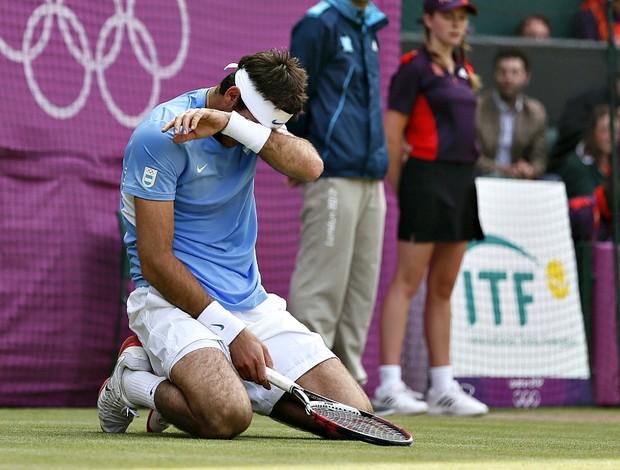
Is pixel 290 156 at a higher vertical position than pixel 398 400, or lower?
higher

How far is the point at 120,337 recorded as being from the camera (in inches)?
317

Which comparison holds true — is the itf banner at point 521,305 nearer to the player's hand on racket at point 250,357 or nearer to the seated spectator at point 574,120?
the seated spectator at point 574,120

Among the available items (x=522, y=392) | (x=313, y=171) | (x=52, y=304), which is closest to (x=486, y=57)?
(x=522, y=392)

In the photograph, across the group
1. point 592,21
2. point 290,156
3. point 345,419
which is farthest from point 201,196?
point 592,21

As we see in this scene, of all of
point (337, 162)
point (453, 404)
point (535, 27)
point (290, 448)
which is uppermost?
point (535, 27)

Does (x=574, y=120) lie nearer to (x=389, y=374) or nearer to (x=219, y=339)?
(x=389, y=374)

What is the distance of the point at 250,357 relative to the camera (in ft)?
16.9

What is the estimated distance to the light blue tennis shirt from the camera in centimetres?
520

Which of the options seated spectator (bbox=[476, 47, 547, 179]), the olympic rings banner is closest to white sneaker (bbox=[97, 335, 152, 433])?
the olympic rings banner

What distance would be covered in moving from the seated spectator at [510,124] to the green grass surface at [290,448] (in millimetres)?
3925

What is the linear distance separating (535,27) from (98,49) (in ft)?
17.2

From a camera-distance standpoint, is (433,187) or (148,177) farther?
(433,187)

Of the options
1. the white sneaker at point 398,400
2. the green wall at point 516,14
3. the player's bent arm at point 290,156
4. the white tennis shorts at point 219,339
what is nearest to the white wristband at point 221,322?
the white tennis shorts at point 219,339

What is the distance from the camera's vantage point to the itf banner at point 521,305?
9.18 meters
